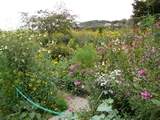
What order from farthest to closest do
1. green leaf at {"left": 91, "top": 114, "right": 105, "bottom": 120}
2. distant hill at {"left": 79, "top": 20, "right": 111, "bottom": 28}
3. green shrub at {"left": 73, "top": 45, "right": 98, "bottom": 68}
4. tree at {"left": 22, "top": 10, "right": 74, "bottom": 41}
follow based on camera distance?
distant hill at {"left": 79, "top": 20, "right": 111, "bottom": 28} < tree at {"left": 22, "top": 10, "right": 74, "bottom": 41} < green shrub at {"left": 73, "top": 45, "right": 98, "bottom": 68} < green leaf at {"left": 91, "top": 114, "right": 105, "bottom": 120}

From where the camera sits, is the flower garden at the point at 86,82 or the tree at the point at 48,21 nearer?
the flower garden at the point at 86,82

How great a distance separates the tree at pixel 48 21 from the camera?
14.8 meters

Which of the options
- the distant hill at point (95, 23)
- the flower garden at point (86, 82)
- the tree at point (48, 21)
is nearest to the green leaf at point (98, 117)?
the flower garden at point (86, 82)

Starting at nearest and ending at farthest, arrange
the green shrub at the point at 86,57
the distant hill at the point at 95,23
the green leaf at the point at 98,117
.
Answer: the green leaf at the point at 98,117 < the green shrub at the point at 86,57 < the distant hill at the point at 95,23

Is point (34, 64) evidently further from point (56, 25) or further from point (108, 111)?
point (56, 25)

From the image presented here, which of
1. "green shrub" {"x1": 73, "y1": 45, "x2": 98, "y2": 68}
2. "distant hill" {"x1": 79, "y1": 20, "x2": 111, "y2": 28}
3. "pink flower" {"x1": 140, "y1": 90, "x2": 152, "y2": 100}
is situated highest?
"pink flower" {"x1": 140, "y1": 90, "x2": 152, "y2": 100}

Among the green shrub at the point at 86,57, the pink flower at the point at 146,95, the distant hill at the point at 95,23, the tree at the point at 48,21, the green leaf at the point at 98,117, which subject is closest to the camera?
the pink flower at the point at 146,95

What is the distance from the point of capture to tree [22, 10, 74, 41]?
1484cm

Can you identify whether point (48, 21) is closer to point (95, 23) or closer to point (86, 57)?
point (86, 57)

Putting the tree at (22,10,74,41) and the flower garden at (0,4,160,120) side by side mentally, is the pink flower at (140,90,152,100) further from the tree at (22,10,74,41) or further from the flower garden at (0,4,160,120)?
the tree at (22,10,74,41)

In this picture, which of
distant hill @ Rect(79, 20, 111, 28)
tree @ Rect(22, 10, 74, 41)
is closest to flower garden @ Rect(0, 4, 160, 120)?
tree @ Rect(22, 10, 74, 41)

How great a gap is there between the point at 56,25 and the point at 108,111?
1034cm

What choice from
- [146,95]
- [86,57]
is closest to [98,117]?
[146,95]

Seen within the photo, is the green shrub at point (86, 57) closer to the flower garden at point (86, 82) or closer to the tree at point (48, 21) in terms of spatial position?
the flower garden at point (86, 82)
